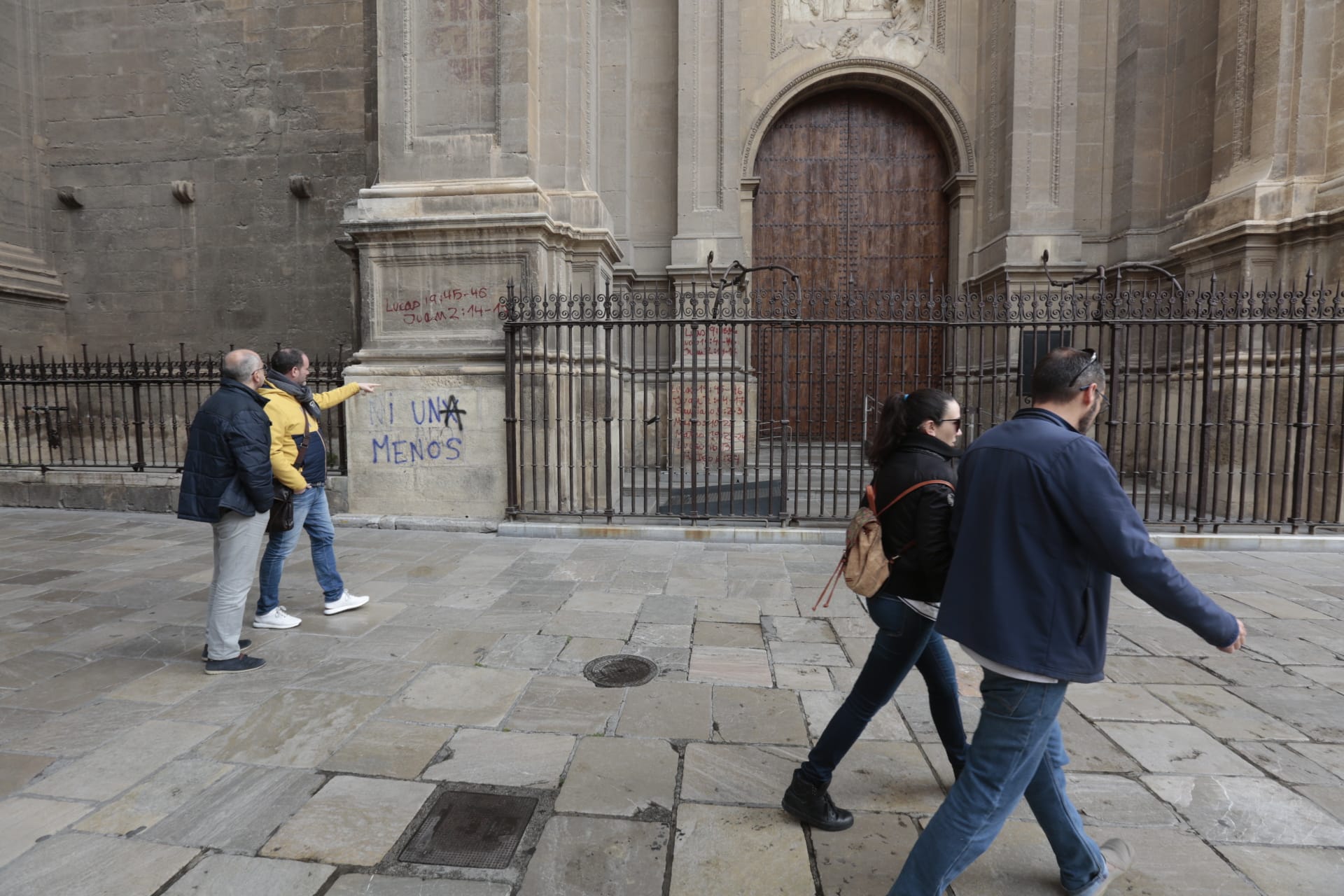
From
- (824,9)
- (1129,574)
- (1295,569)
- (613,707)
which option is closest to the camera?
(1129,574)

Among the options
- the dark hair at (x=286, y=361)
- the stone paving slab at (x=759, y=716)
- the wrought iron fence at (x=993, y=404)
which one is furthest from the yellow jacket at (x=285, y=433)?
the stone paving slab at (x=759, y=716)

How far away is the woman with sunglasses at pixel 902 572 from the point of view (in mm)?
2307

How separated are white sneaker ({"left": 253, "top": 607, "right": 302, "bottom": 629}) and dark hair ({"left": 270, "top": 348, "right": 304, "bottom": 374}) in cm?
162

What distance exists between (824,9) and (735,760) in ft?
40.6

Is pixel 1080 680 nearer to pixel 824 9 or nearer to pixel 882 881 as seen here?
pixel 882 881

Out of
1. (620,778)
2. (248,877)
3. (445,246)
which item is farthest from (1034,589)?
(445,246)

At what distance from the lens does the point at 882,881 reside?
2.22 m

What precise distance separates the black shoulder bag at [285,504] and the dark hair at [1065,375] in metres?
4.30

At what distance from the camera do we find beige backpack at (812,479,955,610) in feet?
7.79

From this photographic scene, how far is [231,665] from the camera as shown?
3816 mm

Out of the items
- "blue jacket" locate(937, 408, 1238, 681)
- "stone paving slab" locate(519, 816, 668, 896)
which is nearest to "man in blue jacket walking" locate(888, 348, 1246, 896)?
"blue jacket" locate(937, 408, 1238, 681)

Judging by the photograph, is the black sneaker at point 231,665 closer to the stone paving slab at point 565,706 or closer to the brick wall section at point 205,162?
the stone paving slab at point 565,706

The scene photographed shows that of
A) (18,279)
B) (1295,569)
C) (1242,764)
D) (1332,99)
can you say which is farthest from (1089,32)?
(18,279)

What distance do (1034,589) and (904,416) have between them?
80 cm
